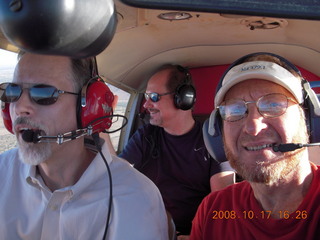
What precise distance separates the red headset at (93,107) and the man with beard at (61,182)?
0.04m

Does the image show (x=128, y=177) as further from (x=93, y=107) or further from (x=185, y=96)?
(x=185, y=96)

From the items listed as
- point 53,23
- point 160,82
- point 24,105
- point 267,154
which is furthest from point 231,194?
point 160,82

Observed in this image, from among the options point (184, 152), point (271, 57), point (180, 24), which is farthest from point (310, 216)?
point (184, 152)

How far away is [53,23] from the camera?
0.60m

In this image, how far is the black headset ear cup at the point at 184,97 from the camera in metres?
2.64

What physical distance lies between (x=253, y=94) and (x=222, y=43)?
107cm

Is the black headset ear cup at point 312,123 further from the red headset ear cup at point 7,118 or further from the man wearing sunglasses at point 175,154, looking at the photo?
the red headset ear cup at point 7,118

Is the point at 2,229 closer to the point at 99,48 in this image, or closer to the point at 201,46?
the point at 99,48

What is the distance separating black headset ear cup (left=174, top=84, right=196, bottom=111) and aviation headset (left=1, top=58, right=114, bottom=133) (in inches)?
42.9

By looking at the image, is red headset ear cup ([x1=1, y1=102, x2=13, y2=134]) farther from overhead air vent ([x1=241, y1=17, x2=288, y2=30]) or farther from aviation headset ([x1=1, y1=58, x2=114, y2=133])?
overhead air vent ([x1=241, y1=17, x2=288, y2=30])

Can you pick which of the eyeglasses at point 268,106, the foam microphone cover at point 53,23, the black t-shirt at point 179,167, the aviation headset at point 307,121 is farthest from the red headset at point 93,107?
the black t-shirt at point 179,167

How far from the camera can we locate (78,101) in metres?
1.55

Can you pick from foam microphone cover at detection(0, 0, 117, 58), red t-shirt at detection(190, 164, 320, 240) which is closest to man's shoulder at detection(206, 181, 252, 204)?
red t-shirt at detection(190, 164, 320, 240)
